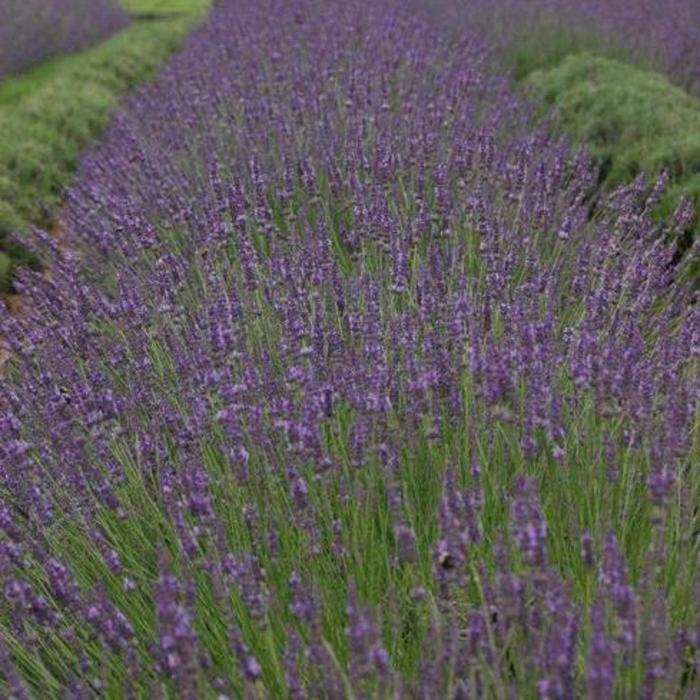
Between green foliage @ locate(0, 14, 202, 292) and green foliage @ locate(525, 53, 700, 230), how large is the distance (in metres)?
3.01

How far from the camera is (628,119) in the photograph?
211 inches

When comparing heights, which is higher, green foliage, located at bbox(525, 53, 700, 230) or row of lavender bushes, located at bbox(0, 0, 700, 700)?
row of lavender bushes, located at bbox(0, 0, 700, 700)

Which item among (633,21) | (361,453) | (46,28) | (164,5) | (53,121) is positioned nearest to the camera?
(361,453)

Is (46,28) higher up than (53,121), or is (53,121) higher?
(53,121)

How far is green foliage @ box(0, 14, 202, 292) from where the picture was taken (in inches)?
235

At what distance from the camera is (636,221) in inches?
146

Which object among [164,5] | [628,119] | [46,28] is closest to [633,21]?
[628,119]

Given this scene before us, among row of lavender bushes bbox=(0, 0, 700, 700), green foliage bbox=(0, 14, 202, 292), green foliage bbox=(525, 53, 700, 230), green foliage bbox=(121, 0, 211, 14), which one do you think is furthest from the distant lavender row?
green foliage bbox=(121, 0, 211, 14)

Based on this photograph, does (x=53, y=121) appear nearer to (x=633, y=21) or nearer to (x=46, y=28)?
(x=633, y=21)

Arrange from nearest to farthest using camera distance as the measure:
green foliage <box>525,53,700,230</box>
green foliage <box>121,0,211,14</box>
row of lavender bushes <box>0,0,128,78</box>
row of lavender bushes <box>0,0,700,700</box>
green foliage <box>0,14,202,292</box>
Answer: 1. row of lavender bushes <box>0,0,700,700</box>
2. green foliage <box>525,53,700,230</box>
3. green foliage <box>0,14,202,292</box>
4. row of lavender bushes <box>0,0,128,78</box>
5. green foliage <box>121,0,211,14</box>

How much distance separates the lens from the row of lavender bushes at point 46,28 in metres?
11.5

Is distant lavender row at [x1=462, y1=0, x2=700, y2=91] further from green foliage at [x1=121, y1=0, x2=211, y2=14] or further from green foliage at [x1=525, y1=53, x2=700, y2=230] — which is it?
green foliage at [x1=121, y1=0, x2=211, y2=14]

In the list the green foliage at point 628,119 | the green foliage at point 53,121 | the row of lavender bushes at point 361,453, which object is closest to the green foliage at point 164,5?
the green foliage at point 53,121

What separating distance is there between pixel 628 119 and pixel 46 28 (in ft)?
Answer: 31.3
